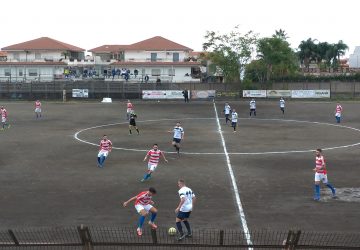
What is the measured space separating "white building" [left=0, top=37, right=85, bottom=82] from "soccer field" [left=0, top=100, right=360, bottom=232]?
46.3 metres

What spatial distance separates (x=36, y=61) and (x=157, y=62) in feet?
73.6

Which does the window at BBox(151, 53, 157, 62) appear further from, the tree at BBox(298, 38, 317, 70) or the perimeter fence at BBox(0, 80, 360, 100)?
the tree at BBox(298, 38, 317, 70)

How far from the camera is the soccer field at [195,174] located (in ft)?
51.5

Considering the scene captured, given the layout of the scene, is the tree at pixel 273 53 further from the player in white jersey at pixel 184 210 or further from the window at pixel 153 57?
the player in white jersey at pixel 184 210

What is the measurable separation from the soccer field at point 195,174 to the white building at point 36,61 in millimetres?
46324

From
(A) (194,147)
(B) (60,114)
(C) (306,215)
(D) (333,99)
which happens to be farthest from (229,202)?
(D) (333,99)

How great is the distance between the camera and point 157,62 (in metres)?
87.8

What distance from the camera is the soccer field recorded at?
15.7 meters

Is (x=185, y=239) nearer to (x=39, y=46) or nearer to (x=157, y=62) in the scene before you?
(x=157, y=62)

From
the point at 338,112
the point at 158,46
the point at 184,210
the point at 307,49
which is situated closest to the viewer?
the point at 184,210

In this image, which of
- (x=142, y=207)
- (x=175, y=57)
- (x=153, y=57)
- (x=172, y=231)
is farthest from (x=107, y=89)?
(x=172, y=231)

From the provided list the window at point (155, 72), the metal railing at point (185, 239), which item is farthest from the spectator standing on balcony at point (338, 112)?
the window at point (155, 72)

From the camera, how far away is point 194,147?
96.7 ft

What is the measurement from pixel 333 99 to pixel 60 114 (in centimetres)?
3822
